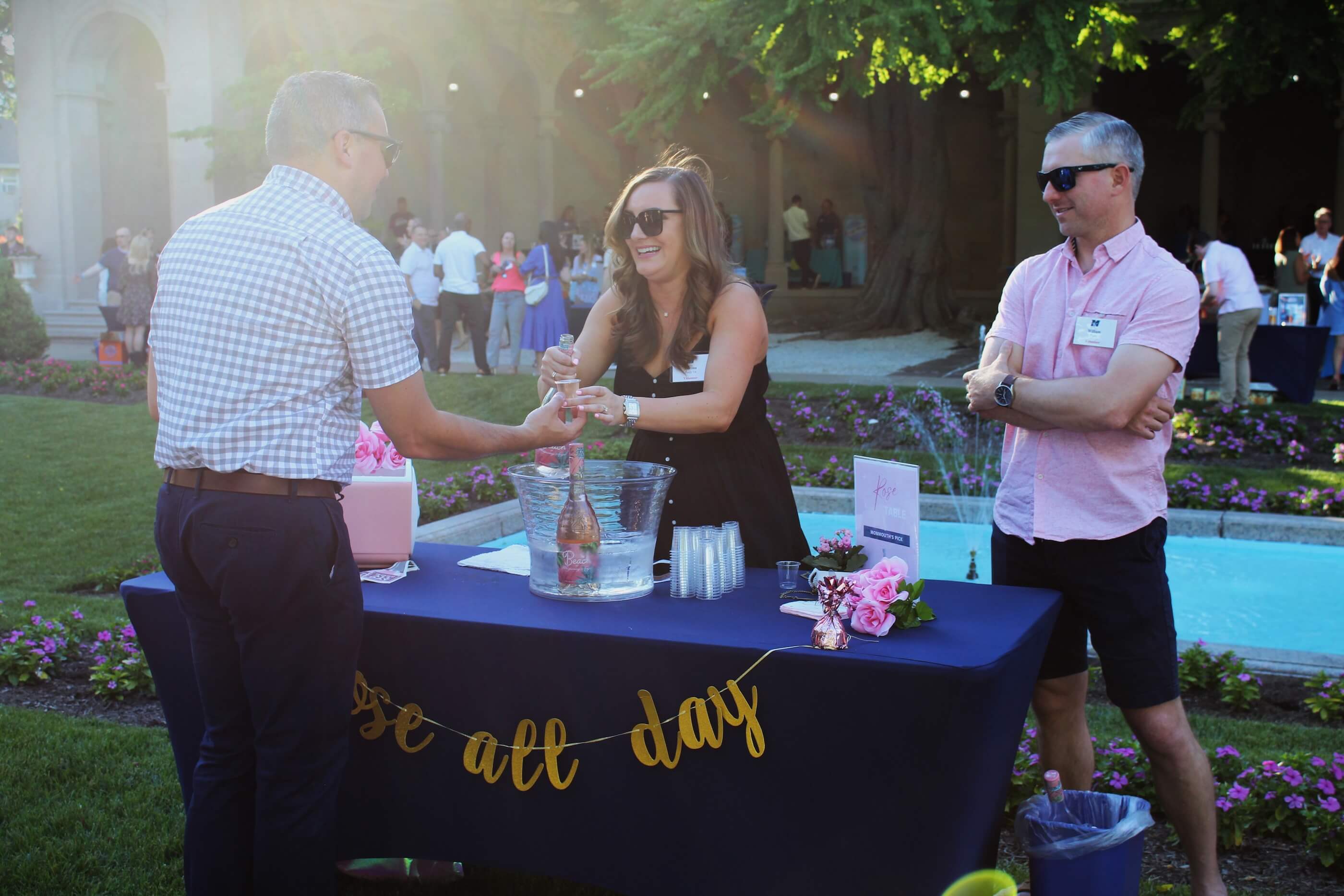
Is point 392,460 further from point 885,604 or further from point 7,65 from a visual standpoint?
point 7,65

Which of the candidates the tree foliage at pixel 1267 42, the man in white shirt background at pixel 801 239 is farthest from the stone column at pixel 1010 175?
the tree foliage at pixel 1267 42

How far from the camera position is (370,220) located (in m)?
19.0

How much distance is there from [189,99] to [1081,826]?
22060mm

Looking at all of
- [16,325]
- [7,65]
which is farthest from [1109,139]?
[7,65]

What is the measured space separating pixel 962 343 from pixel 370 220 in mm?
9774

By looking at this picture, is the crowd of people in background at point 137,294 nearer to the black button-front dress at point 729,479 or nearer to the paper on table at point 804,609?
the black button-front dress at point 729,479

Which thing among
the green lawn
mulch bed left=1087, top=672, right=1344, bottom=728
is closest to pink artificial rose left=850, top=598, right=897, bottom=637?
the green lawn

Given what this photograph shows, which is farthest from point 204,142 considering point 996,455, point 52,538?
point 996,455

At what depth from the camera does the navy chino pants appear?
2387 millimetres

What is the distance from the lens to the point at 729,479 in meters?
3.43

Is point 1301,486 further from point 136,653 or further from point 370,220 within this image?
point 370,220

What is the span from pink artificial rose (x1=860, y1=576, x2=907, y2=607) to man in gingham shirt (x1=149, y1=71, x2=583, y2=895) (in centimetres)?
98

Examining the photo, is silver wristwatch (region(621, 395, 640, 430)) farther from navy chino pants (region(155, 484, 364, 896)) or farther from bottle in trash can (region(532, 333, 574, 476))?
navy chino pants (region(155, 484, 364, 896))

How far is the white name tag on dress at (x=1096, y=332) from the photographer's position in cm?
282
